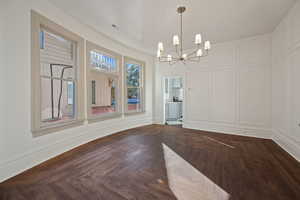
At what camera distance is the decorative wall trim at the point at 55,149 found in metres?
2.03

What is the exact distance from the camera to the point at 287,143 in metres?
2.94

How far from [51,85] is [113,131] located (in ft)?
7.33

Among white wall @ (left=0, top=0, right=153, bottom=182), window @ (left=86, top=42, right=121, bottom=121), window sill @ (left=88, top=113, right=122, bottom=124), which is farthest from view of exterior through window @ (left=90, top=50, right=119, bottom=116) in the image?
white wall @ (left=0, top=0, right=153, bottom=182)

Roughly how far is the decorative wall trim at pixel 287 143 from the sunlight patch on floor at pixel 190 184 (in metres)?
2.10

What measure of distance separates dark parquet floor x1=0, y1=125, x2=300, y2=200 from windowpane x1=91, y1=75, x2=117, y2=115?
3.99ft

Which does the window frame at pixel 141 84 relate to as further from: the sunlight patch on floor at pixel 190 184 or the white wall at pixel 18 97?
the sunlight patch on floor at pixel 190 184

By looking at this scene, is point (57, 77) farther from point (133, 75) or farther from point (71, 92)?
point (133, 75)

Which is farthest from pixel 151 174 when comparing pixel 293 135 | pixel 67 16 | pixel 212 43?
pixel 212 43

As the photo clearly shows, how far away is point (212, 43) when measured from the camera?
4629 mm

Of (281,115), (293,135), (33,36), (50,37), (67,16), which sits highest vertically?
(67,16)

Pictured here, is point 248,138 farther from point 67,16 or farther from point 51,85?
point 67,16

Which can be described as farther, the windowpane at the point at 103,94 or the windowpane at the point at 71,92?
the windowpane at the point at 103,94

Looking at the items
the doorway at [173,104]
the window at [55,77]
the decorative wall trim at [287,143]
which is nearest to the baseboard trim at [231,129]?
the decorative wall trim at [287,143]

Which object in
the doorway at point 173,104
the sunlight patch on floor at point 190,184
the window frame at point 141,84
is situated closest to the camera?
the sunlight patch on floor at point 190,184
